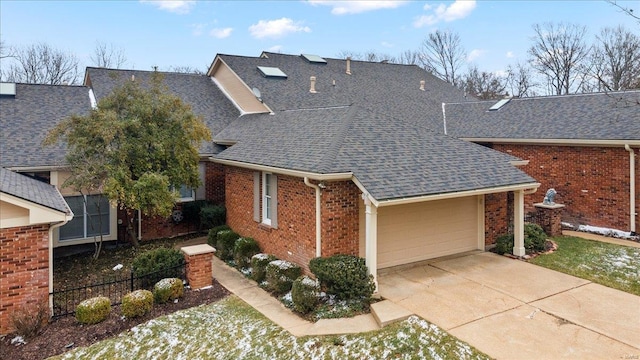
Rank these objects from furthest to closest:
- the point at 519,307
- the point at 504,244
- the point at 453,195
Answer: the point at 504,244
the point at 453,195
the point at 519,307

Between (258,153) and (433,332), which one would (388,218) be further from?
(258,153)

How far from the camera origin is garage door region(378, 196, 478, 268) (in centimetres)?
1041

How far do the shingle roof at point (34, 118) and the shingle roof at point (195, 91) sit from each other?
885 millimetres

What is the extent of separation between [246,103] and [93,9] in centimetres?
1144

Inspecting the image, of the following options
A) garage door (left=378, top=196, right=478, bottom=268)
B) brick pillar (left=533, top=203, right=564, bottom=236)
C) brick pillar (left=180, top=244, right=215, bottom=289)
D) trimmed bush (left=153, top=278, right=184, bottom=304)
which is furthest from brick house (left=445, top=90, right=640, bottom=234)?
trimmed bush (left=153, top=278, right=184, bottom=304)

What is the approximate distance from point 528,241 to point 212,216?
1005cm

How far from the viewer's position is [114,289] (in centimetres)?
1033

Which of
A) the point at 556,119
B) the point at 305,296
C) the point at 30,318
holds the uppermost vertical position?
the point at 556,119

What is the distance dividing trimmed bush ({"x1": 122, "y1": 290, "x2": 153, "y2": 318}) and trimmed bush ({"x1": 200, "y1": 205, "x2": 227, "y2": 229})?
5.95 meters

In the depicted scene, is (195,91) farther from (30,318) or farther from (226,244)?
(30,318)

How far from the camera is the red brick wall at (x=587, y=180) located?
13.9 meters

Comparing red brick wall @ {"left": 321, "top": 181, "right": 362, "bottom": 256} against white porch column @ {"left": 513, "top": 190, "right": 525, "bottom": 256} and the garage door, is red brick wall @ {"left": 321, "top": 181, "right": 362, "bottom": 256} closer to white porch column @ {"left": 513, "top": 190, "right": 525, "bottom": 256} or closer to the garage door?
the garage door

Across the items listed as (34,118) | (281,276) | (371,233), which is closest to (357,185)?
(371,233)

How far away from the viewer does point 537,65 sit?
135 feet
